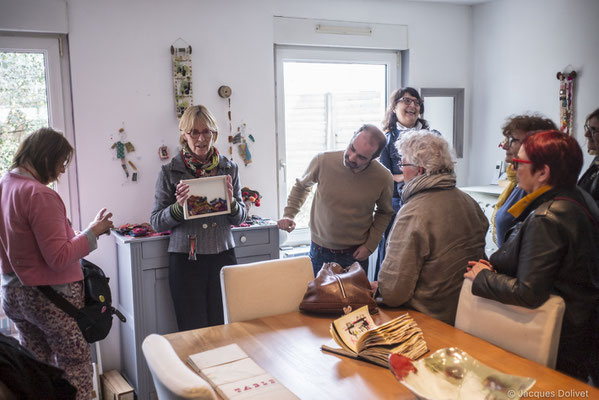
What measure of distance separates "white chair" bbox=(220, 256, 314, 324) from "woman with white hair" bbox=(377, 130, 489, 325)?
38 centimetres

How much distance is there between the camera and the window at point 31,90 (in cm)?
306

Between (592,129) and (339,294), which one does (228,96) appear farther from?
(592,129)

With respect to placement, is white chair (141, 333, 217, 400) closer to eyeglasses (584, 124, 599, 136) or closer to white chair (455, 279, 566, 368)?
white chair (455, 279, 566, 368)

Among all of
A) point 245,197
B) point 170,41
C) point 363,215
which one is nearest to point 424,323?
point 363,215

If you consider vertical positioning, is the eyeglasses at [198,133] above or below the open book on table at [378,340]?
above

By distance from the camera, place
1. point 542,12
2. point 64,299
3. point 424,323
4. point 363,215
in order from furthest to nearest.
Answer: point 542,12 < point 363,215 < point 64,299 < point 424,323

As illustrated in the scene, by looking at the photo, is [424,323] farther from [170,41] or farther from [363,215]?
[170,41]

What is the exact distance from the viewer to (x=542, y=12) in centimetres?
384

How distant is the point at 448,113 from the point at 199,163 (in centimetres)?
249

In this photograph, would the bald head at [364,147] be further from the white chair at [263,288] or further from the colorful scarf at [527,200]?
the colorful scarf at [527,200]

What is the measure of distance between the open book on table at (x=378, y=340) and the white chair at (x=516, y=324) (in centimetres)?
27

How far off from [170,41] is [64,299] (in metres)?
1.86

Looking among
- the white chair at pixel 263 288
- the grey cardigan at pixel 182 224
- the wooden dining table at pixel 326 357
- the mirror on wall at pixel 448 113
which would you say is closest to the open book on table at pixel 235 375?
the wooden dining table at pixel 326 357

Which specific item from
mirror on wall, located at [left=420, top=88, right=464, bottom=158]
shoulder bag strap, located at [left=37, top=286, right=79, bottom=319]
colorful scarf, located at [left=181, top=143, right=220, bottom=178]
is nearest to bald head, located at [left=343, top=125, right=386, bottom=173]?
colorful scarf, located at [left=181, top=143, right=220, bottom=178]
